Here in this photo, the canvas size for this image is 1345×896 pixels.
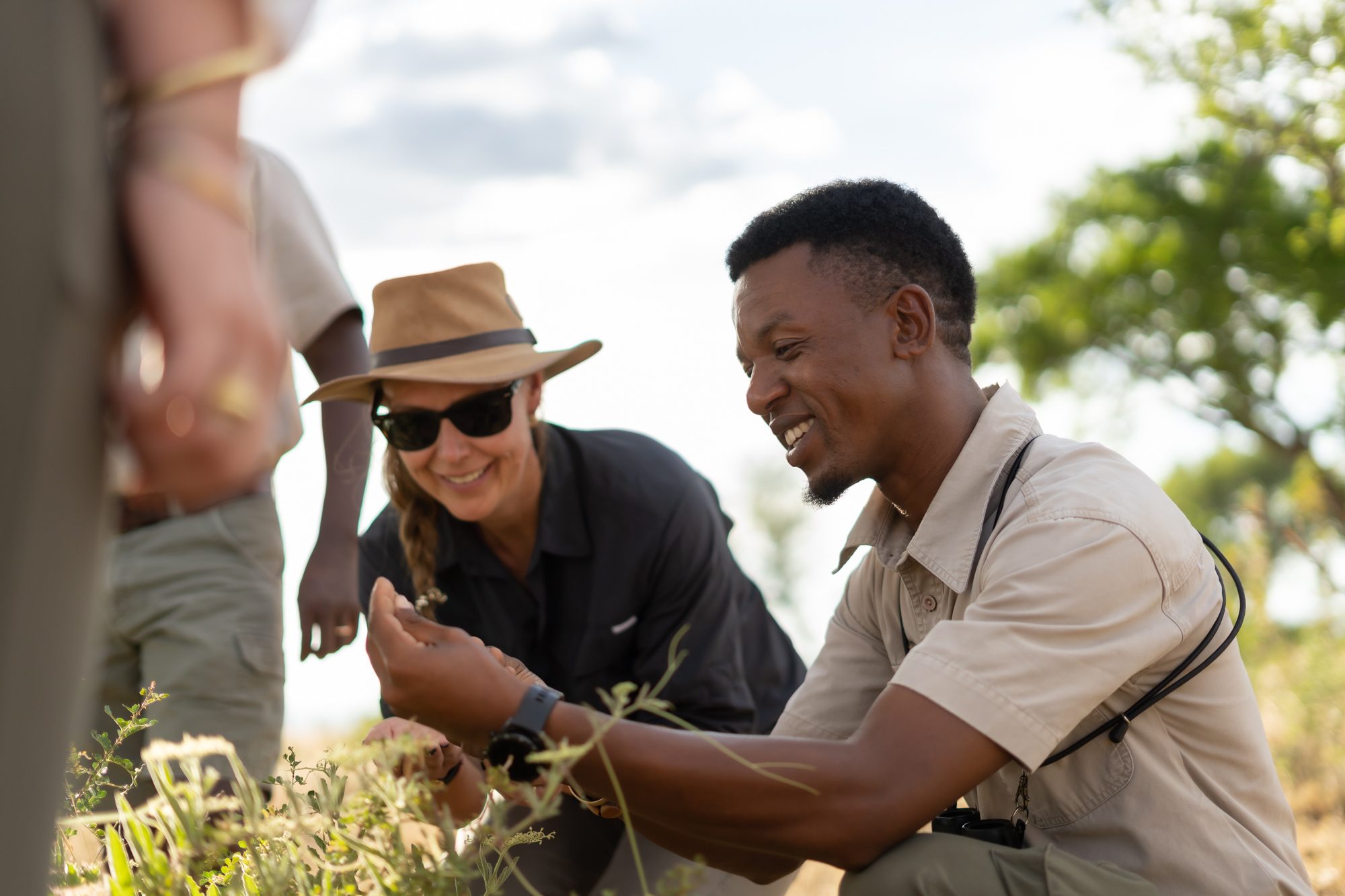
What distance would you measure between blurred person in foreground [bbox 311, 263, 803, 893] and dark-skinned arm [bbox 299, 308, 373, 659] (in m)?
0.07

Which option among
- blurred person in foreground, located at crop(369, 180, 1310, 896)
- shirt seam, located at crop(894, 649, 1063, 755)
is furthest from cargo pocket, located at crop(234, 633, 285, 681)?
shirt seam, located at crop(894, 649, 1063, 755)

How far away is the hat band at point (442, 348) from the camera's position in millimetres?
3904

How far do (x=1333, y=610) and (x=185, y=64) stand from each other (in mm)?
8650

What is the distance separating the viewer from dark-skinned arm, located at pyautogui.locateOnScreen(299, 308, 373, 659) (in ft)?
11.8

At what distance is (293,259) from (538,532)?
107cm

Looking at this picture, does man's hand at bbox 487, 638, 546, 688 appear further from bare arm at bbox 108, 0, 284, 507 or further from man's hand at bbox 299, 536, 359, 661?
man's hand at bbox 299, 536, 359, 661

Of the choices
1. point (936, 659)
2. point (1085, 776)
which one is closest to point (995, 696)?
point (936, 659)

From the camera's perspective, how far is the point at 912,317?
9.43ft

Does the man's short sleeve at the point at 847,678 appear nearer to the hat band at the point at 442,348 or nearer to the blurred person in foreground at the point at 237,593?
the blurred person in foreground at the point at 237,593

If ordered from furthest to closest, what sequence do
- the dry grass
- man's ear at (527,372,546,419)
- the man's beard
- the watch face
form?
the dry grass < man's ear at (527,372,546,419) < the man's beard < the watch face

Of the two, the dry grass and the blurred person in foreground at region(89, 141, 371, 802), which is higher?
the blurred person in foreground at region(89, 141, 371, 802)

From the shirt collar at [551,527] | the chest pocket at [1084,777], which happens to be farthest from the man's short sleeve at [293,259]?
the chest pocket at [1084,777]

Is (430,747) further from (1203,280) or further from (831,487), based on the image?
(1203,280)

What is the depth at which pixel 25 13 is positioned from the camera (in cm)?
108
